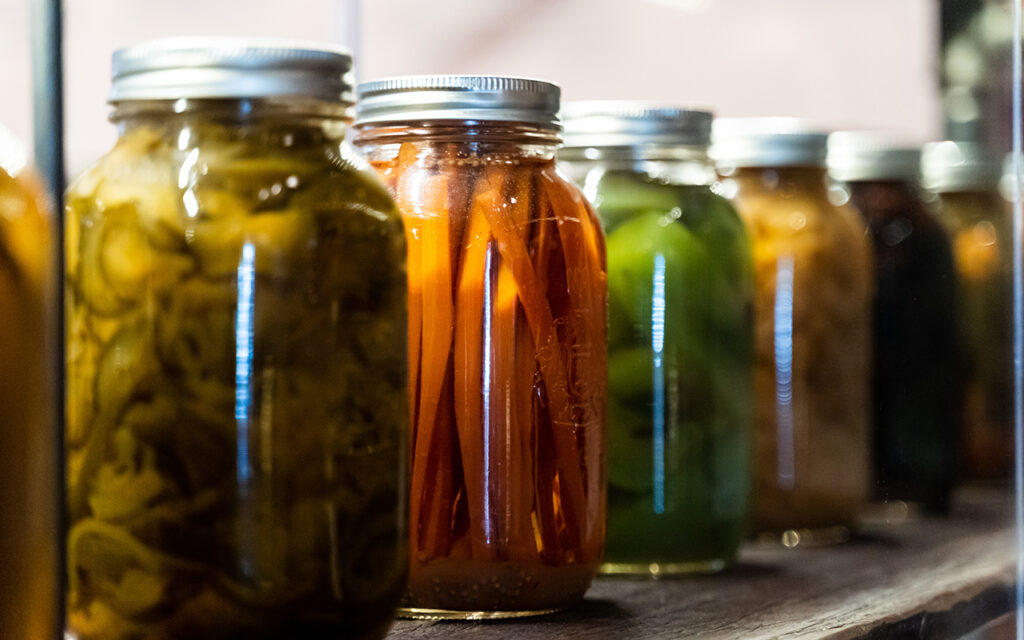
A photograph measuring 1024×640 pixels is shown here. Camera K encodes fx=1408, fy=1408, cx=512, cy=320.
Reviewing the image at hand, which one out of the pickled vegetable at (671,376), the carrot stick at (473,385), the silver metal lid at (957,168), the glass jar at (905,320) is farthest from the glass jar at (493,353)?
the silver metal lid at (957,168)

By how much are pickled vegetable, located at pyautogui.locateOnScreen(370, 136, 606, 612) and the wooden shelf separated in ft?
0.09

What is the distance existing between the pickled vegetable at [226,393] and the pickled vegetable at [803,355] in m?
0.42

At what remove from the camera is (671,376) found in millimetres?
792

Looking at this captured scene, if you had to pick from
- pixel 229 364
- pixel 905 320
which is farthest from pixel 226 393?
pixel 905 320

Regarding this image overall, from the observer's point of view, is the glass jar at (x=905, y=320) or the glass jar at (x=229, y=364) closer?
the glass jar at (x=229, y=364)

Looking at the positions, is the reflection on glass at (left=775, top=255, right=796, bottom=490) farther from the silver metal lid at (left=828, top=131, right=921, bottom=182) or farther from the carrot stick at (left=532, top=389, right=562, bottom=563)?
the carrot stick at (left=532, top=389, right=562, bottom=563)

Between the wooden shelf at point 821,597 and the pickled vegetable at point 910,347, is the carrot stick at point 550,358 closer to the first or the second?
the wooden shelf at point 821,597

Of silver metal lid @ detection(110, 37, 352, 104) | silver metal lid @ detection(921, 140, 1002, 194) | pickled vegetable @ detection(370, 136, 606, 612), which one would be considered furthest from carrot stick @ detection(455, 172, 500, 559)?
silver metal lid @ detection(921, 140, 1002, 194)

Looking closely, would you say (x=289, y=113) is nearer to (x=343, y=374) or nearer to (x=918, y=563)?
(x=343, y=374)

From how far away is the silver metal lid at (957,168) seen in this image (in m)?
1.08

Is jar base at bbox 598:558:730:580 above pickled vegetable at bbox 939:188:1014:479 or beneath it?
beneath

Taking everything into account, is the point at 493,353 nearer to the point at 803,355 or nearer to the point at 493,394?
the point at 493,394

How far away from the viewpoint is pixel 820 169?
37.6 inches

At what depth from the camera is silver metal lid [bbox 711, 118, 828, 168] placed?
3.08ft
